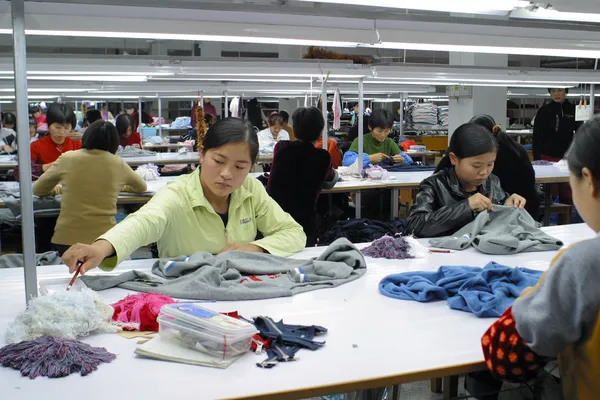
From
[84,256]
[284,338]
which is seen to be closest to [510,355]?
[284,338]

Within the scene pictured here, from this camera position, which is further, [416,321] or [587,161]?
[416,321]

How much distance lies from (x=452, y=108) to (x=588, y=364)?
874 cm

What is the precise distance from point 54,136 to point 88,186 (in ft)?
5.48

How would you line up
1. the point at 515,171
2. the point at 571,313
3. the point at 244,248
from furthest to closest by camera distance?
the point at 515,171 < the point at 244,248 < the point at 571,313

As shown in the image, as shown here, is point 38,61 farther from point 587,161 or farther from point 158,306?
point 587,161

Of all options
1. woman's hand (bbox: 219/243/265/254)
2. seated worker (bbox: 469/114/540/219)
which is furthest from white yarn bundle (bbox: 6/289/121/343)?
seated worker (bbox: 469/114/540/219)

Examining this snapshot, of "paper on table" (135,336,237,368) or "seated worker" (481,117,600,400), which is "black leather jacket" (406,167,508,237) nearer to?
"seated worker" (481,117,600,400)

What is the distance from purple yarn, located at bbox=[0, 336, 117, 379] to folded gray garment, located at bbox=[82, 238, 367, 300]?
532 millimetres

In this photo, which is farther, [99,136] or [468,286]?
[99,136]

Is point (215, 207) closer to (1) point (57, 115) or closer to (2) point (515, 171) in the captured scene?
(2) point (515, 171)

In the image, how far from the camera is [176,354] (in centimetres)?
156

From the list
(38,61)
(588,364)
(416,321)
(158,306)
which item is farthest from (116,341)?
(38,61)

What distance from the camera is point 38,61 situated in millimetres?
3865

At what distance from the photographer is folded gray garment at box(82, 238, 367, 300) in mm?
2088
